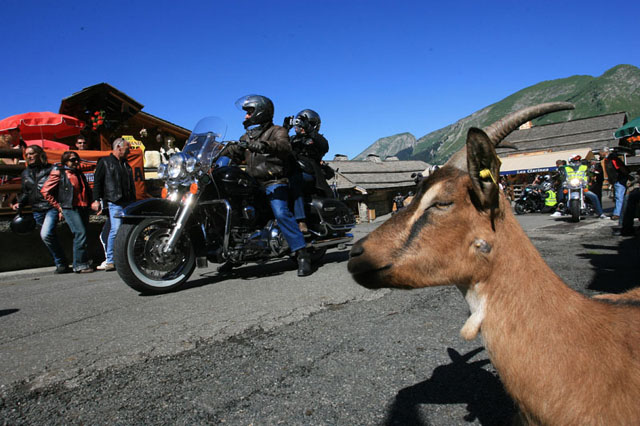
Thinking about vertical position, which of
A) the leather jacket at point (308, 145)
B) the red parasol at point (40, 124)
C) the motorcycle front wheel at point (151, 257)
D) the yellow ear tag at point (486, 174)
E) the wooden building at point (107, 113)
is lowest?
the motorcycle front wheel at point (151, 257)

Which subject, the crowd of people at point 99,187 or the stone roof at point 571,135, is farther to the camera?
the stone roof at point 571,135

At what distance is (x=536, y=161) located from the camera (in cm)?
3625

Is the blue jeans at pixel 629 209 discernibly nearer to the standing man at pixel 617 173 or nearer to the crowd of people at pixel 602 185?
the crowd of people at pixel 602 185

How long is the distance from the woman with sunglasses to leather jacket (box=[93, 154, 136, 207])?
384mm

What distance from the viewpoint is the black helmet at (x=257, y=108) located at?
522 cm

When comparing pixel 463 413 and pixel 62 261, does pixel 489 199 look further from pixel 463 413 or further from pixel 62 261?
pixel 62 261

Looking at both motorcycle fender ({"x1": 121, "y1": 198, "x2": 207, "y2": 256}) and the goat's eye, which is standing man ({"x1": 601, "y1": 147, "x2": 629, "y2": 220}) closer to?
motorcycle fender ({"x1": 121, "y1": 198, "x2": 207, "y2": 256})

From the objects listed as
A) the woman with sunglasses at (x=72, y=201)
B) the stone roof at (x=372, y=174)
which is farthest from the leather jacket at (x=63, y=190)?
the stone roof at (x=372, y=174)

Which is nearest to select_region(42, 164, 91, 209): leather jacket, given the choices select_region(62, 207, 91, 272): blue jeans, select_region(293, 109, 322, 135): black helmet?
select_region(62, 207, 91, 272): blue jeans

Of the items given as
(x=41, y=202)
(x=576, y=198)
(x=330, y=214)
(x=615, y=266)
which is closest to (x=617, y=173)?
(x=576, y=198)

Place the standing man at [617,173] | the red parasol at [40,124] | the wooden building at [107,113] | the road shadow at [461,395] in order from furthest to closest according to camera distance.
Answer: the wooden building at [107,113], the red parasol at [40,124], the standing man at [617,173], the road shadow at [461,395]

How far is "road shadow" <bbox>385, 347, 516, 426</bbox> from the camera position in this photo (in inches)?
67.2

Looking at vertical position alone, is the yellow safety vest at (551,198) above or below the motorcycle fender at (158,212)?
below

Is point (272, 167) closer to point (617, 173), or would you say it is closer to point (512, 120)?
point (512, 120)
